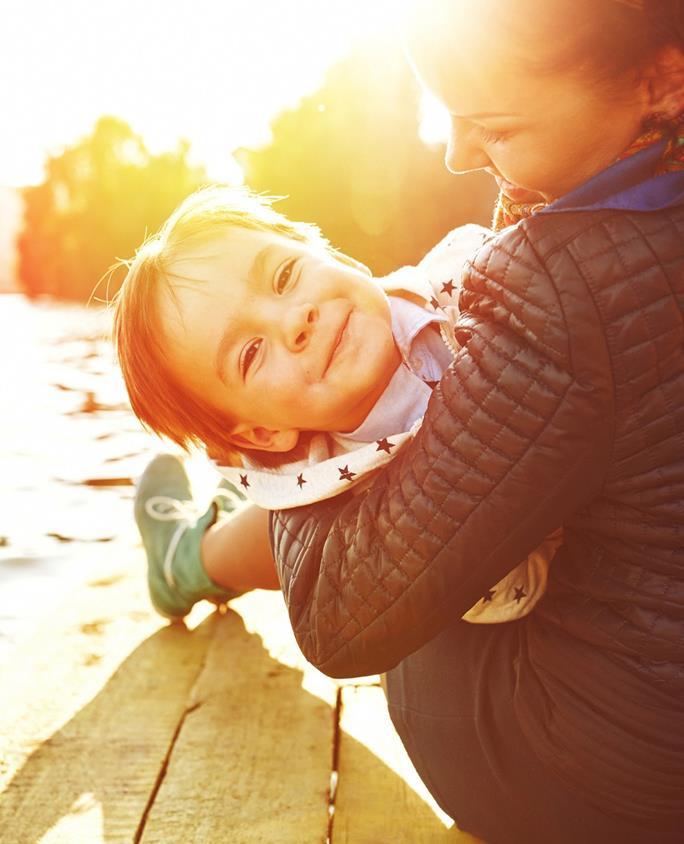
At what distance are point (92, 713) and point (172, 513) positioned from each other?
2.28 ft

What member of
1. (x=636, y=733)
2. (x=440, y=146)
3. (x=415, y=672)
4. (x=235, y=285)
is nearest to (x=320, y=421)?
(x=235, y=285)

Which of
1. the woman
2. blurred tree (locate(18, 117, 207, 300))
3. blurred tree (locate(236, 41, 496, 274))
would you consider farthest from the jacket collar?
blurred tree (locate(18, 117, 207, 300))

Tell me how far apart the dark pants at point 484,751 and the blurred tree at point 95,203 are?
66.3 feet

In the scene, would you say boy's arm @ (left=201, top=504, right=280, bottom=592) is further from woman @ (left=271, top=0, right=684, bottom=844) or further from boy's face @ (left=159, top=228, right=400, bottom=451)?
woman @ (left=271, top=0, right=684, bottom=844)

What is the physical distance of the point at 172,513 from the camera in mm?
Result: 2342

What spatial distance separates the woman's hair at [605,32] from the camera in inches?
34.7

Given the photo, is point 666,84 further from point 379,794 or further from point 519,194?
point 379,794

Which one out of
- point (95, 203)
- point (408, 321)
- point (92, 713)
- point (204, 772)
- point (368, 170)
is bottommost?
point (95, 203)

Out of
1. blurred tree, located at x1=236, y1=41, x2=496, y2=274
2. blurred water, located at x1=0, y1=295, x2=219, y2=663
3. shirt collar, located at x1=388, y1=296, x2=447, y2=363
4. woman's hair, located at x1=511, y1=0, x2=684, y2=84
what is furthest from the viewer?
blurred tree, located at x1=236, y1=41, x2=496, y2=274

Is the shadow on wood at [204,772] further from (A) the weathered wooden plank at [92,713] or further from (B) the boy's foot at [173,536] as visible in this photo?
(B) the boy's foot at [173,536]

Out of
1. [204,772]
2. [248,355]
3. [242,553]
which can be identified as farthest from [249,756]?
[248,355]

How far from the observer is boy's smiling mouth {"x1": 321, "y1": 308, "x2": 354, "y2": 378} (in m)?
1.42

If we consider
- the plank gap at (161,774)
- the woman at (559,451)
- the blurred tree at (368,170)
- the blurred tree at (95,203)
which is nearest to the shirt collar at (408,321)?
the woman at (559,451)

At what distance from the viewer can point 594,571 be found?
1104mm
